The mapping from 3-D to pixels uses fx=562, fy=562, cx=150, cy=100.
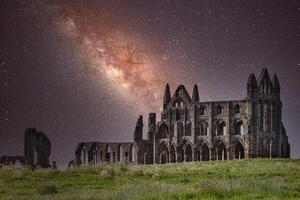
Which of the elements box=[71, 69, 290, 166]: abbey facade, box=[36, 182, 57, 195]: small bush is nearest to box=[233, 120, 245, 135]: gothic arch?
box=[71, 69, 290, 166]: abbey facade

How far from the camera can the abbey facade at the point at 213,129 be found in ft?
238

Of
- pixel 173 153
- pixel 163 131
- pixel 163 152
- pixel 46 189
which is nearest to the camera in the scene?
pixel 46 189

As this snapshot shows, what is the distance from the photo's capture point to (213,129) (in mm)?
76312

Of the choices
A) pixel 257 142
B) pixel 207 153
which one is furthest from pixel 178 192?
pixel 207 153

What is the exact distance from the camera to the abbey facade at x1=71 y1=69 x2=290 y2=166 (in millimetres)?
72562

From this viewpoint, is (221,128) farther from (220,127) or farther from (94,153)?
(94,153)

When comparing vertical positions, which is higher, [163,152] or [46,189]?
[46,189]

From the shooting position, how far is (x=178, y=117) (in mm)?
81250

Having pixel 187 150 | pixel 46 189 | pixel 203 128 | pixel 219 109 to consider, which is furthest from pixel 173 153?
pixel 46 189

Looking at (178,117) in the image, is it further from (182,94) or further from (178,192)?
(178,192)

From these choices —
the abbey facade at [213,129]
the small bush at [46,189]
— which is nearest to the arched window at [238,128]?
the abbey facade at [213,129]

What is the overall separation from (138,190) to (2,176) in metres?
14.8

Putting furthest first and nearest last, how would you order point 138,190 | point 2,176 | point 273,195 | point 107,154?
point 107,154 < point 2,176 < point 138,190 < point 273,195

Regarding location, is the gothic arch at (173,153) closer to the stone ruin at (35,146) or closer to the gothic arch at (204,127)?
the gothic arch at (204,127)
